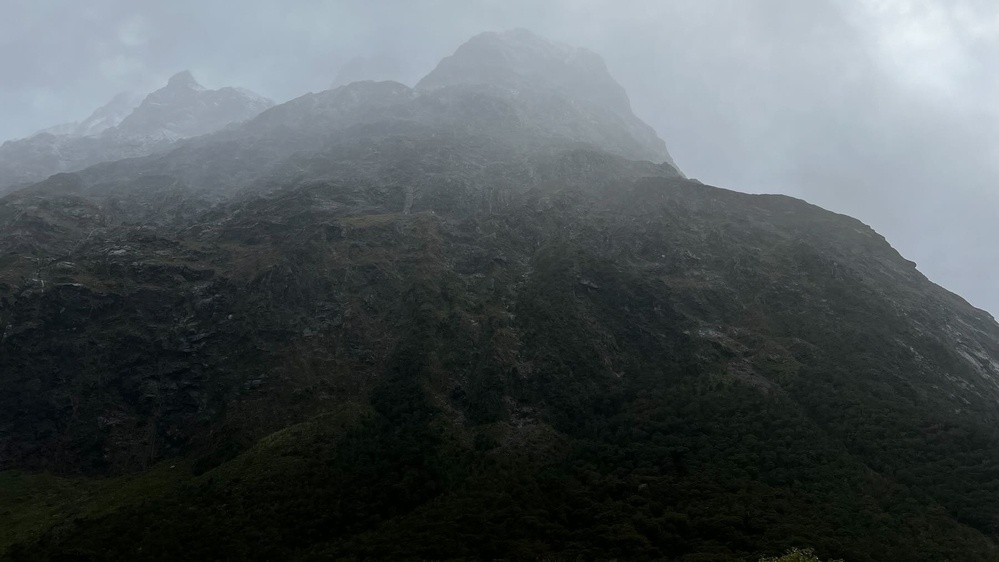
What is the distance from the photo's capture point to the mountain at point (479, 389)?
8944cm

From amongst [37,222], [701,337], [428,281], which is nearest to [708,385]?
[701,337]

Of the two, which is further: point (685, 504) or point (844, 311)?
point (844, 311)

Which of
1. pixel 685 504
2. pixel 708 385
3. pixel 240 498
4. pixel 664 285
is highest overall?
pixel 664 285

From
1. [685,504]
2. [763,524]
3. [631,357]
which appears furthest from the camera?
[631,357]

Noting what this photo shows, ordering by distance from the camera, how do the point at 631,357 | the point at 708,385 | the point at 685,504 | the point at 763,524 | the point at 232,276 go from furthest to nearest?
the point at 232,276, the point at 631,357, the point at 708,385, the point at 685,504, the point at 763,524

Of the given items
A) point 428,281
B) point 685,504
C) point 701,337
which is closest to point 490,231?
point 428,281

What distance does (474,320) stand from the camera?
14450 centimetres

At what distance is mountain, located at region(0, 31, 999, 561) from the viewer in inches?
3521

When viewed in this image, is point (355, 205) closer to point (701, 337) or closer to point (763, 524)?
point (701, 337)

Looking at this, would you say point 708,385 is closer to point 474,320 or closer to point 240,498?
point 474,320

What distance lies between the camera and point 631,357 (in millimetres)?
138625

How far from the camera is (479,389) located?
125938 millimetres

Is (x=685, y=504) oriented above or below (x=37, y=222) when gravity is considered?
below

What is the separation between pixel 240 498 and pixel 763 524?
78044 millimetres
